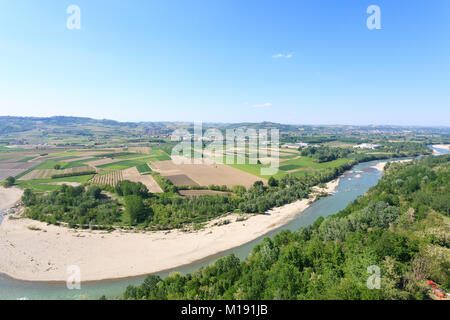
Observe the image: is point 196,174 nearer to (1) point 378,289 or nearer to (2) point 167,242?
(2) point 167,242

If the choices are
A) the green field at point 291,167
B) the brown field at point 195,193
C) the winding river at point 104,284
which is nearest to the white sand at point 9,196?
the winding river at point 104,284

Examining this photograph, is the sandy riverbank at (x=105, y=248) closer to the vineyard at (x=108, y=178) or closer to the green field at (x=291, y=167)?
the vineyard at (x=108, y=178)

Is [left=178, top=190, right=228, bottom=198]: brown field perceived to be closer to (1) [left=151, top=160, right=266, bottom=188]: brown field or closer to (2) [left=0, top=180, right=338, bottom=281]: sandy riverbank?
(1) [left=151, top=160, right=266, bottom=188]: brown field

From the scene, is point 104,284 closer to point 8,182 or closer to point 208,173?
point 208,173

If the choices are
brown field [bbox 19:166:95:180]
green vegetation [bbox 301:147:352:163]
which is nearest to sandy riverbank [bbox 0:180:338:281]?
brown field [bbox 19:166:95:180]

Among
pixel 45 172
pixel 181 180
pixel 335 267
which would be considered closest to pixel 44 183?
pixel 45 172

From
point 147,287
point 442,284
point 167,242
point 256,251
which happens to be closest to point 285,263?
point 256,251
